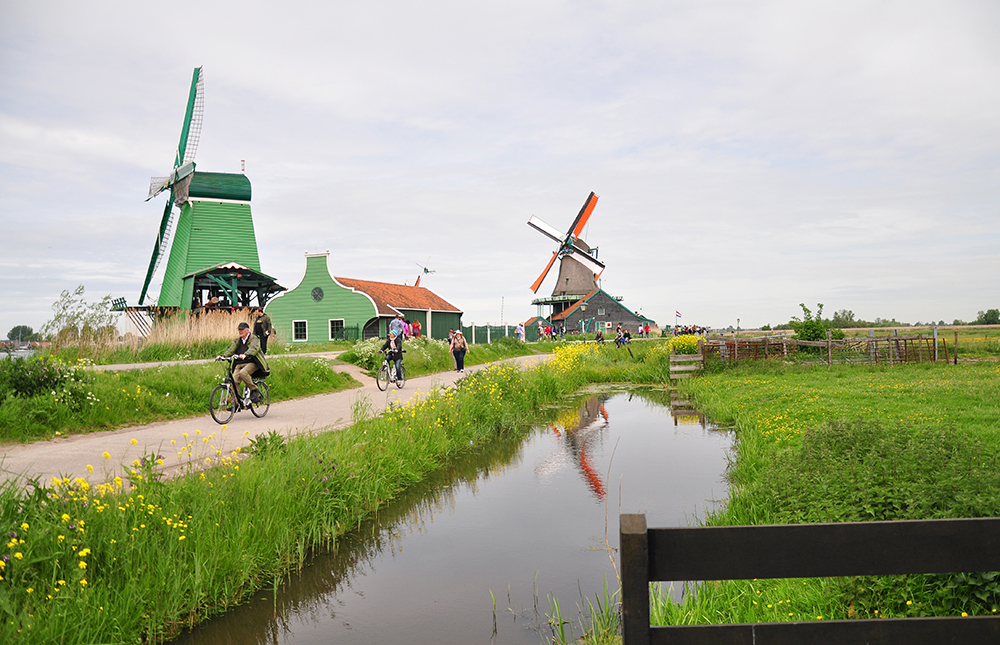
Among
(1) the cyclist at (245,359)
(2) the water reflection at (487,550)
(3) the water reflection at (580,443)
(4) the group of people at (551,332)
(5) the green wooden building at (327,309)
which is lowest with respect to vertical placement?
(2) the water reflection at (487,550)

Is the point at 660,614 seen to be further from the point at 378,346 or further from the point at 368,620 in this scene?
the point at 378,346

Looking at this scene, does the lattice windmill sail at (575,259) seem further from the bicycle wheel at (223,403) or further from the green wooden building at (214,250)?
the bicycle wheel at (223,403)

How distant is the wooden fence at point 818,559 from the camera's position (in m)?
2.10

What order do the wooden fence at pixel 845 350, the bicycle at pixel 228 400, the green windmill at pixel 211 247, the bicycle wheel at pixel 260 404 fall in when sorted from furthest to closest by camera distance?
1. the green windmill at pixel 211 247
2. the wooden fence at pixel 845 350
3. the bicycle wheel at pixel 260 404
4. the bicycle at pixel 228 400

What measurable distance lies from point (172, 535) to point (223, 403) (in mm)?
6455

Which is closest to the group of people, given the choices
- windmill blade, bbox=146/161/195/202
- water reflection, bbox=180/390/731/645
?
windmill blade, bbox=146/161/195/202

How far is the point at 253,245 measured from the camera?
3650 centimetres

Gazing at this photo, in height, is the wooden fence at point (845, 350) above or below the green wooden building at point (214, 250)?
below

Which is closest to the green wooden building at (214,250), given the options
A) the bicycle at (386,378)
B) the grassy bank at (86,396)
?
the bicycle at (386,378)

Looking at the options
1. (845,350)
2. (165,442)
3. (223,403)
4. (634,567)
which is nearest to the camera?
(634,567)

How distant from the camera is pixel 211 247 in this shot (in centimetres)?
3509

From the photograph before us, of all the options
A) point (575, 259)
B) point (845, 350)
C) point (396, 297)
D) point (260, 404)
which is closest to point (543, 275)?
point (575, 259)

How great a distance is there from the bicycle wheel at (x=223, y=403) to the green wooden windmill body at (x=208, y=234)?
25.7 meters

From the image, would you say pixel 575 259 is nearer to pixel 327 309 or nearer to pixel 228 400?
pixel 327 309
